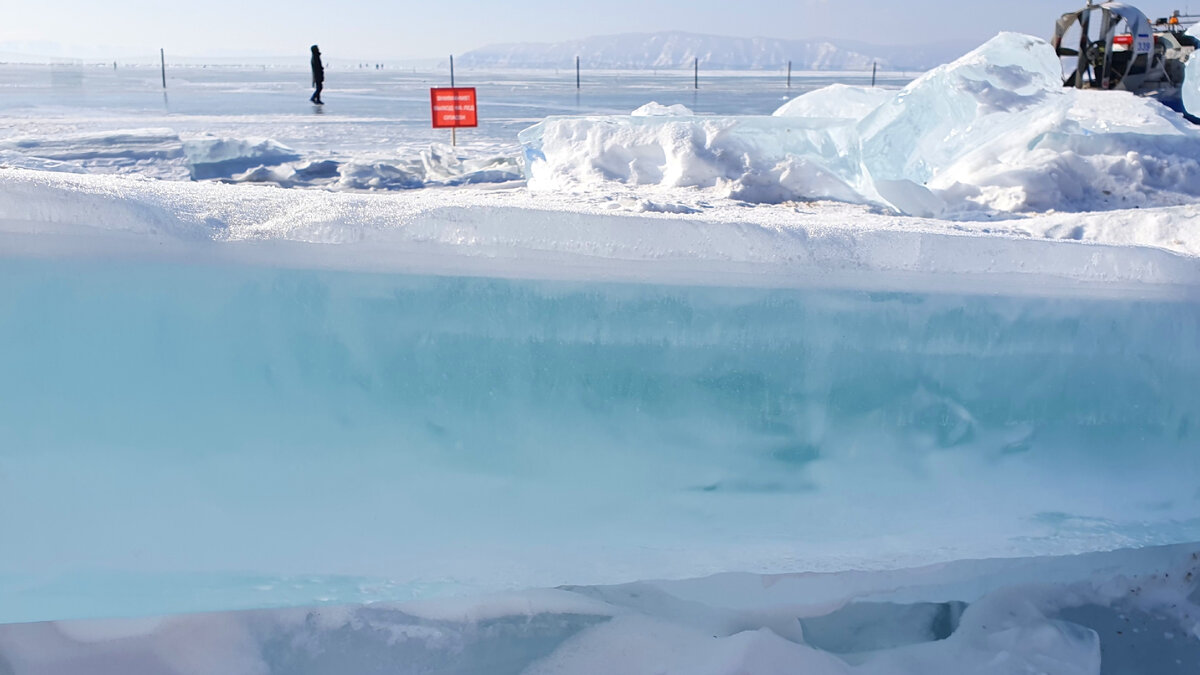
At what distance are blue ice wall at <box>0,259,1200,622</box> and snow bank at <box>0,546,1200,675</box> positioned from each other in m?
0.15

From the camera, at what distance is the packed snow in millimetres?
1426

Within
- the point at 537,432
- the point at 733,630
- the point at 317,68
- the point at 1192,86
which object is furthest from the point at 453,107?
the point at 317,68

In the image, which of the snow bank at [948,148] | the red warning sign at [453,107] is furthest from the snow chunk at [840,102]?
the red warning sign at [453,107]

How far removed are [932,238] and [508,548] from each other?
1.02m

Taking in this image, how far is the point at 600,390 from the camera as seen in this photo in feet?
5.00

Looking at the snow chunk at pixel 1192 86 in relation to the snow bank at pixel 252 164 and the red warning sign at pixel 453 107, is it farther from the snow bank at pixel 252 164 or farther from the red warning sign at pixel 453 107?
the red warning sign at pixel 453 107

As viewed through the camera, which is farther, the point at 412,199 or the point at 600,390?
the point at 412,199

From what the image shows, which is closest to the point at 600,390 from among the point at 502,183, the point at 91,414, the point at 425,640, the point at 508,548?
the point at 508,548

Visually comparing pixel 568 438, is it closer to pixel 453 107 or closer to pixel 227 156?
pixel 227 156

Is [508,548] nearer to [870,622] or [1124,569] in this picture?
[870,622]

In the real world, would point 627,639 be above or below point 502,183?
below

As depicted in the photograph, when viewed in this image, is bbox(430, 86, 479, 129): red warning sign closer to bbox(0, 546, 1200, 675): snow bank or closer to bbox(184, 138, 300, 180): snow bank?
bbox(184, 138, 300, 180): snow bank

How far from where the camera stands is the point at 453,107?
6.68 metres

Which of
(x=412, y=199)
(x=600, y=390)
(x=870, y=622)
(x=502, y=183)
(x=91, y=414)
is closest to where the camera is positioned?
(x=91, y=414)
